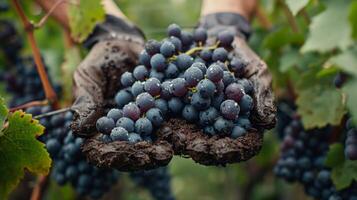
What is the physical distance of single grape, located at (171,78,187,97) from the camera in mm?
1366

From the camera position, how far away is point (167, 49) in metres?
1.49

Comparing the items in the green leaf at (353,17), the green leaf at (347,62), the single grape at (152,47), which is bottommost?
the green leaf at (347,62)

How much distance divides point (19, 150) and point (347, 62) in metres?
0.96

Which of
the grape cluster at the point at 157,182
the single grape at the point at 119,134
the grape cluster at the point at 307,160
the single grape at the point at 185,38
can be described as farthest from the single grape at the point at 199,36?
the grape cluster at the point at 157,182

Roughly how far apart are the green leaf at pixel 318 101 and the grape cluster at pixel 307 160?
8 cm

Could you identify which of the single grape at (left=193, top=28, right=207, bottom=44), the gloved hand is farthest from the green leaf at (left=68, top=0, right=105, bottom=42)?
the single grape at (left=193, top=28, right=207, bottom=44)

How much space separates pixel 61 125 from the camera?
72.2 inches

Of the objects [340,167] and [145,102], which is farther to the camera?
[340,167]

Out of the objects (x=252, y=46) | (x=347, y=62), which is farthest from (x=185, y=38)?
(x=252, y=46)

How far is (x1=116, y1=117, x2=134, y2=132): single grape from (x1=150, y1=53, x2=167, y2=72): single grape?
0.66ft

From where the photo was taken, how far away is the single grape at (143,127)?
4.35ft

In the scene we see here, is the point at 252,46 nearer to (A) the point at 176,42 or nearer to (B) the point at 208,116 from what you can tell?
(A) the point at 176,42

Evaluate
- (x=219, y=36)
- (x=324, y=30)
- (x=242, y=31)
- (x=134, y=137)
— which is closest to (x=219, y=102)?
(x=134, y=137)

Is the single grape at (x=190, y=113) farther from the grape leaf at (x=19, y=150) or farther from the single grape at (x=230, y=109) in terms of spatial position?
the grape leaf at (x=19, y=150)
